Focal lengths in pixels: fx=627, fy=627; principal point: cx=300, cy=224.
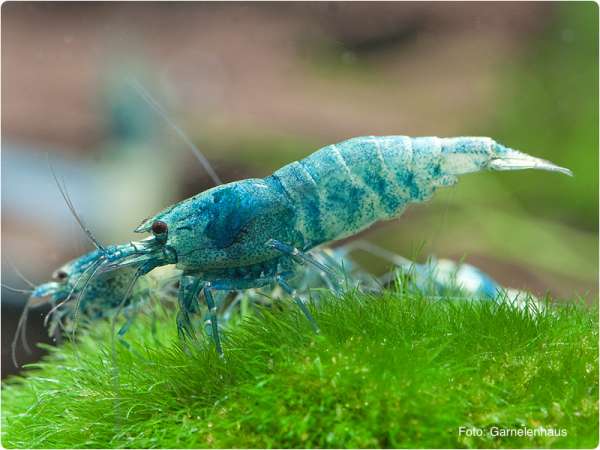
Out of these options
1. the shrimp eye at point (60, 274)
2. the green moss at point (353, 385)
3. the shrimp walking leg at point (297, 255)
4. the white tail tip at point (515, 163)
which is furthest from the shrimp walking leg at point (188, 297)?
the white tail tip at point (515, 163)

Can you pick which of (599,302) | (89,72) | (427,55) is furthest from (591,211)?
(89,72)

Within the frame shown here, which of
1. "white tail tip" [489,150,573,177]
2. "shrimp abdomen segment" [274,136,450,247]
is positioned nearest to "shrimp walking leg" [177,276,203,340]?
"shrimp abdomen segment" [274,136,450,247]

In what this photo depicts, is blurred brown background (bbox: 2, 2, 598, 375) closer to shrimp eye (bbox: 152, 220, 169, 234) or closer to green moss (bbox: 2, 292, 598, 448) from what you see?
shrimp eye (bbox: 152, 220, 169, 234)

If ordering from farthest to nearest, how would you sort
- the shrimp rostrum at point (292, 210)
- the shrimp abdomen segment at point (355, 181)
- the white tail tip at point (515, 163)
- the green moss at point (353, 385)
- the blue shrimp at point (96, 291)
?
the blue shrimp at point (96, 291)
the white tail tip at point (515, 163)
the shrimp abdomen segment at point (355, 181)
the shrimp rostrum at point (292, 210)
the green moss at point (353, 385)

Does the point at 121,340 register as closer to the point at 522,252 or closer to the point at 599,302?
the point at 599,302

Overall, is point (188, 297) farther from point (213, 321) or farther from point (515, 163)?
point (515, 163)

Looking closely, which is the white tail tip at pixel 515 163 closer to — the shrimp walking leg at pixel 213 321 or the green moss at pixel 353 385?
the green moss at pixel 353 385
